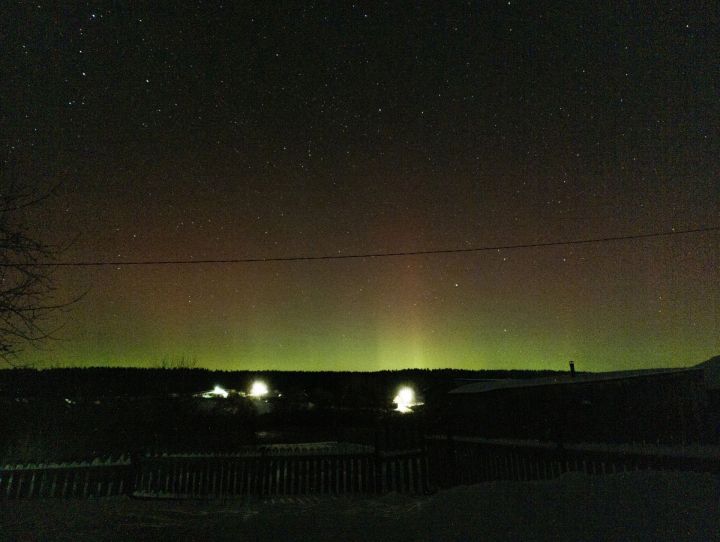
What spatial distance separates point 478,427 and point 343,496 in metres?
18.3

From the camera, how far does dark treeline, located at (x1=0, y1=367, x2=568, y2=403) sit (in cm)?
3528

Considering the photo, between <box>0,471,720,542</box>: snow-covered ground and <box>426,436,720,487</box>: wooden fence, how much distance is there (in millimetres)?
1536

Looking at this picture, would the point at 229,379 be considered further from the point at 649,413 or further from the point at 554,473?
the point at 554,473

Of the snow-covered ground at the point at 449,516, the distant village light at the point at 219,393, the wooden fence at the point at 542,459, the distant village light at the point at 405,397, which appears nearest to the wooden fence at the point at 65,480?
the snow-covered ground at the point at 449,516

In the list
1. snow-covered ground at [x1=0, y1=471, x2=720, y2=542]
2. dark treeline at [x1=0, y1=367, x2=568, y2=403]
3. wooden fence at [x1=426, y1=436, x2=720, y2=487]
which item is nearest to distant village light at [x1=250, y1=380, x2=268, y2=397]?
dark treeline at [x1=0, y1=367, x2=568, y2=403]

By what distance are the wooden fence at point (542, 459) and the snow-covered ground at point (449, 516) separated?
1536 mm

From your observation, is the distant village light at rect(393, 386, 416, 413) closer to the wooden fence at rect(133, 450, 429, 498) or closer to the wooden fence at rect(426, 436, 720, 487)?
the wooden fence at rect(426, 436, 720, 487)

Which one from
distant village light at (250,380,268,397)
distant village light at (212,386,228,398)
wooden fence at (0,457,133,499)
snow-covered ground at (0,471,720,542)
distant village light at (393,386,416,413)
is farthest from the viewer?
distant village light at (250,380,268,397)

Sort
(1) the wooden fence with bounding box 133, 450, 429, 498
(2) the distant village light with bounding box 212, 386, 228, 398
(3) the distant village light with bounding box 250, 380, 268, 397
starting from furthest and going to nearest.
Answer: (3) the distant village light with bounding box 250, 380, 268, 397
(2) the distant village light with bounding box 212, 386, 228, 398
(1) the wooden fence with bounding box 133, 450, 429, 498

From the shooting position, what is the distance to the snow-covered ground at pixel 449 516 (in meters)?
5.02

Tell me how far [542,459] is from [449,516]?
13.4 feet

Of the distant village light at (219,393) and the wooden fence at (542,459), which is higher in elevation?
the distant village light at (219,393)

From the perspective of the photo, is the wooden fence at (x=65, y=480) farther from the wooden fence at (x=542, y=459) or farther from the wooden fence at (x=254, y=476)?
the wooden fence at (x=542, y=459)

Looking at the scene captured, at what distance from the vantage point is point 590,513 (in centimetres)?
536
